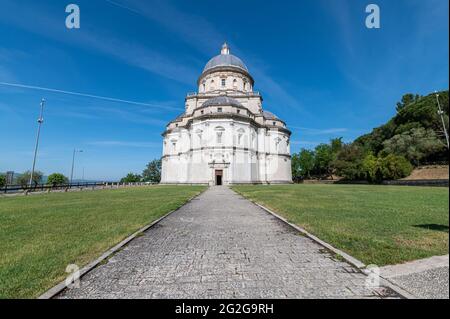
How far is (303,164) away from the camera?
7362 cm

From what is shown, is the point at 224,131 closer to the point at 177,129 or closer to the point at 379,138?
the point at 177,129

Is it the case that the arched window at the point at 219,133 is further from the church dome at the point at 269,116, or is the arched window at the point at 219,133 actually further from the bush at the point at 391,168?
the bush at the point at 391,168

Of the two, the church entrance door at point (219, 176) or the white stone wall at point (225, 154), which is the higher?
the white stone wall at point (225, 154)

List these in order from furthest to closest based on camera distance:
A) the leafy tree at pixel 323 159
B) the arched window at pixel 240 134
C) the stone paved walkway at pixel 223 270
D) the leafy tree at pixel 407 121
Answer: the leafy tree at pixel 323 159, the arched window at pixel 240 134, the leafy tree at pixel 407 121, the stone paved walkway at pixel 223 270

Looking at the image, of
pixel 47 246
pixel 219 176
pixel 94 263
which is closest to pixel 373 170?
pixel 219 176

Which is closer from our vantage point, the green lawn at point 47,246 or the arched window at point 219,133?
the green lawn at point 47,246

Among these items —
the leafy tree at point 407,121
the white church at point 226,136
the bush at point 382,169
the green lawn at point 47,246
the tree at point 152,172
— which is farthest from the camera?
the tree at point 152,172

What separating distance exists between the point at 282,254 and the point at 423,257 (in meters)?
2.50

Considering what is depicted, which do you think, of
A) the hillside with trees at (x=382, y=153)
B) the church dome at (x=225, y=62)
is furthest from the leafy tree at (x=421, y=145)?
the church dome at (x=225, y=62)

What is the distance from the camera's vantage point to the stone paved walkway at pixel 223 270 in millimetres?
2939

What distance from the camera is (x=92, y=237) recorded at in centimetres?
559

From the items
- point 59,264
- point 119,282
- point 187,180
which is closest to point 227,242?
point 119,282

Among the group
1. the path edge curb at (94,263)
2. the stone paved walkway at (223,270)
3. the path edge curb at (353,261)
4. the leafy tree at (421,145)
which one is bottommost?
the stone paved walkway at (223,270)
